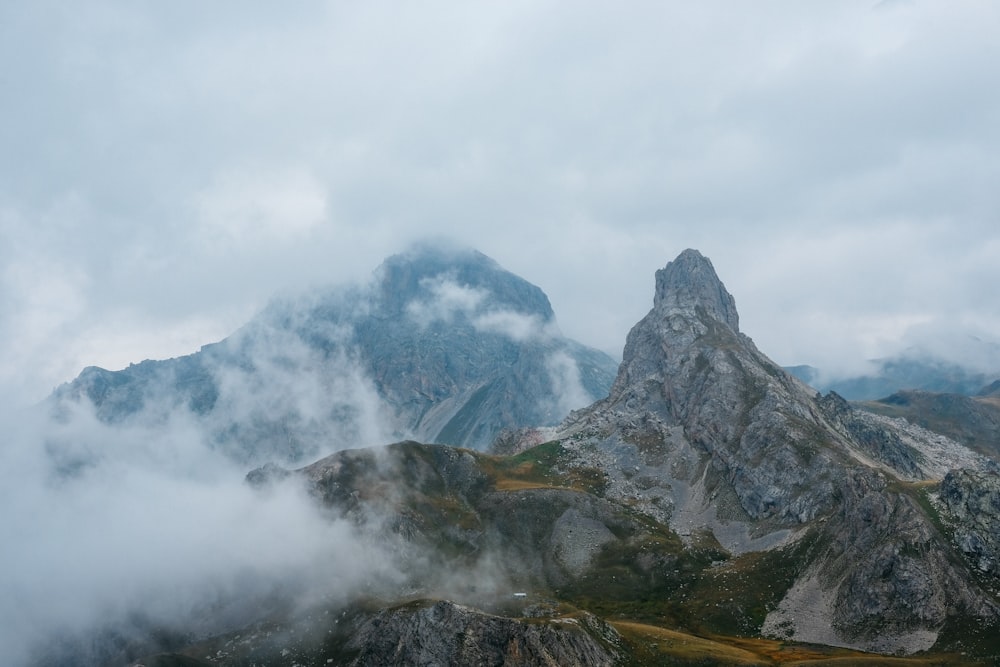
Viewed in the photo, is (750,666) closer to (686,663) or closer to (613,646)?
(686,663)

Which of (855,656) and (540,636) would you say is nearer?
(540,636)

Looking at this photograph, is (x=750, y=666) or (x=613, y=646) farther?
(x=613, y=646)

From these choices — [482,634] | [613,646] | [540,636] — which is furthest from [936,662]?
[482,634]

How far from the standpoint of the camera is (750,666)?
18212 cm

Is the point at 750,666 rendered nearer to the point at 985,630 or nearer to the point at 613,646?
the point at 613,646

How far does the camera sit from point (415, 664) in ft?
654

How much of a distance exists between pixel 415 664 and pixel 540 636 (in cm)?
3996

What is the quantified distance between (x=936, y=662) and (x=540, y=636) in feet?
353

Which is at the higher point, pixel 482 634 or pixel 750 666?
pixel 482 634

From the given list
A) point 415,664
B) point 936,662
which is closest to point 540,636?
point 415,664

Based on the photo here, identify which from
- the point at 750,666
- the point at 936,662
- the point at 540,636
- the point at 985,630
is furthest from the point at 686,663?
the point at 985,630

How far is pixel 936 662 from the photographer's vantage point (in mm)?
187875

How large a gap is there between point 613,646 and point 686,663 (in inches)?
799

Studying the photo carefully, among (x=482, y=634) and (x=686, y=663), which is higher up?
(x=482, y=634)
